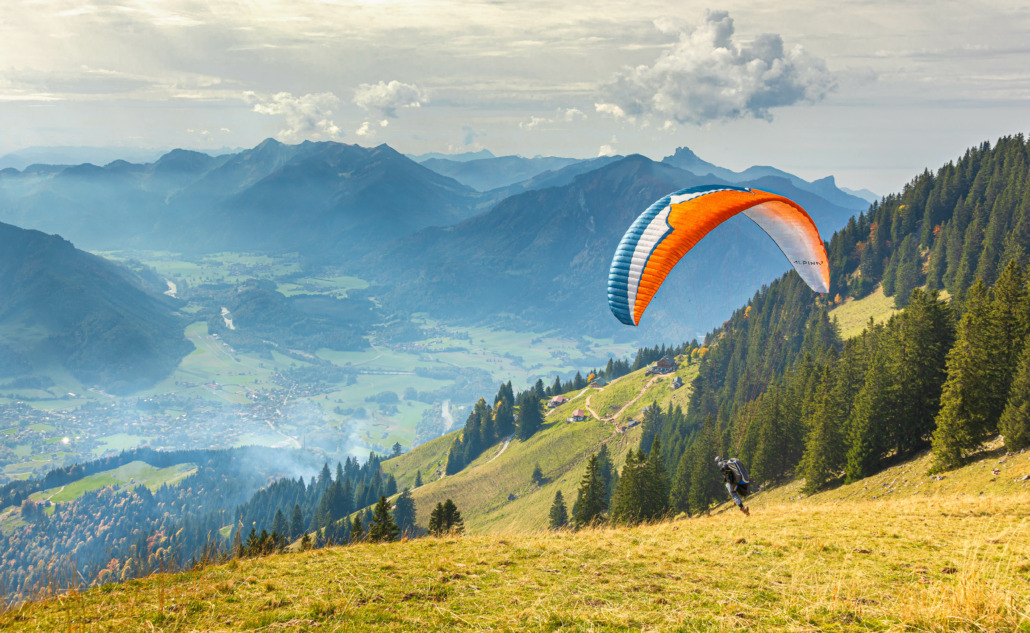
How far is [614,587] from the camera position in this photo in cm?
1099

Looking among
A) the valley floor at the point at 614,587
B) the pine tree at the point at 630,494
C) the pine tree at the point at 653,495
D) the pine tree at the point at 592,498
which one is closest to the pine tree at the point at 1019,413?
the valley floor at the point at 614,587

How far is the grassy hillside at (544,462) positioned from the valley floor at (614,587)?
68166 millimetres

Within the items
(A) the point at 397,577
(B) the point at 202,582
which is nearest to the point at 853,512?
(A) the point at 397,577

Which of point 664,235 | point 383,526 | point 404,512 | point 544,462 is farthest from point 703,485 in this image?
point 544,462

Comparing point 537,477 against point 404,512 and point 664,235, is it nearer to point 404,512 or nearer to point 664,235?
point 404,512

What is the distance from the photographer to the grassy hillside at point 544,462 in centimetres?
9562

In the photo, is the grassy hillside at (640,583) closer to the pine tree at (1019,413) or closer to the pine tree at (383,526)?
the pine tree at (383,526)

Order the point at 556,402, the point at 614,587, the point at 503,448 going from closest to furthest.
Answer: the point at 614,587 → the point at 503,448 → the point at 556,402

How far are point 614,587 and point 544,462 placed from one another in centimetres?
10507

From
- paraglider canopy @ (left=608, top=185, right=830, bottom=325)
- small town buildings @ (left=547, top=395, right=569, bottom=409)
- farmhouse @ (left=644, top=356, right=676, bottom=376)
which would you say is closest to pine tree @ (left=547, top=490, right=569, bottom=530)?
paraglider canopy @ (left=608, top=185, right=830, bottom=325)

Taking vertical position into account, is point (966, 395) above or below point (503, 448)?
above

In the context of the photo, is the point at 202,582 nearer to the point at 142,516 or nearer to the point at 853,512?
the point at 853,512

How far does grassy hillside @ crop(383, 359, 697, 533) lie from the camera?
9562 centimetres

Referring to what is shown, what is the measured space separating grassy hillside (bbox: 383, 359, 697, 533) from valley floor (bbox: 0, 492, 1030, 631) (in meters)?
68.2
